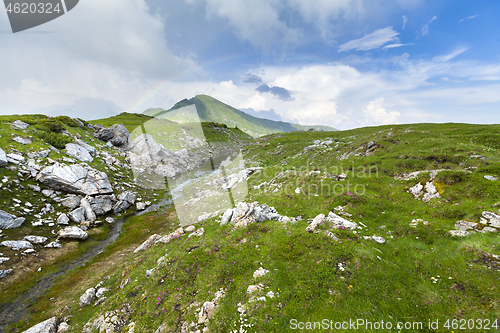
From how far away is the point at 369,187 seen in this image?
931 inches

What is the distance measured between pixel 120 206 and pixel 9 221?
574 inches

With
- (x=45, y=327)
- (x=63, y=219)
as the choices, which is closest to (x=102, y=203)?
(x=63, y=219)

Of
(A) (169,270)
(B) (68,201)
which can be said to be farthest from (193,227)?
(B) (68,201)

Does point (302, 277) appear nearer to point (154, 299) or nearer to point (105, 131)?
point (154, 299)

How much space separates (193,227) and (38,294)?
1750cm

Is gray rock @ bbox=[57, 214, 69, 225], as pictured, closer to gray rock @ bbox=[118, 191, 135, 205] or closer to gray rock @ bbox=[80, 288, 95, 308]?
gray rock @ bbox=[118, 191, 135, 205]

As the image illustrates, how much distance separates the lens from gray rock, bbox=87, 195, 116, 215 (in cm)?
3378

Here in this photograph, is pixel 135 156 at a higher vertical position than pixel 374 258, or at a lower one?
higher

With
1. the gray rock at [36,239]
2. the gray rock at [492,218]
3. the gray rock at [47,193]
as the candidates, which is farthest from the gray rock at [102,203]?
the gray rock at [492,218]

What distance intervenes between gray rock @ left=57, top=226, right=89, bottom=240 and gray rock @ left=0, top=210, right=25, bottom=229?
4.78 metres

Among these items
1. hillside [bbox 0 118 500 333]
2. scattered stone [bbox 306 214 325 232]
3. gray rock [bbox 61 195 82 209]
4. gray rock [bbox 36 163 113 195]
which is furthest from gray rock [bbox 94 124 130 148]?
scattered stone [bbox 306 214 325 232]

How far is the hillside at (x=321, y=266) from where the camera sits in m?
9.31

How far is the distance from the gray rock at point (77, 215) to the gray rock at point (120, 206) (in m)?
5.67

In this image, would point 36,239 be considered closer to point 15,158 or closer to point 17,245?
point 17,245
